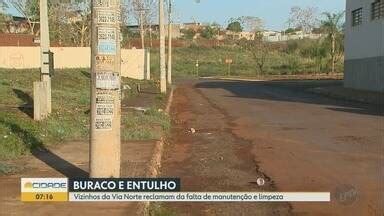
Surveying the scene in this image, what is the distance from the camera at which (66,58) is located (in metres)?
42.1

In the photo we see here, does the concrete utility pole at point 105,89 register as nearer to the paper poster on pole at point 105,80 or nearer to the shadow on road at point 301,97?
the paper poster on pole at point 105,80

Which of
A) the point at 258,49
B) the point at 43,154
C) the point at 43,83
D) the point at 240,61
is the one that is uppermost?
the point at 258,49

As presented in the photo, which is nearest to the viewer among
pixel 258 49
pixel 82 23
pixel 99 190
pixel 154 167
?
pixel 99 190

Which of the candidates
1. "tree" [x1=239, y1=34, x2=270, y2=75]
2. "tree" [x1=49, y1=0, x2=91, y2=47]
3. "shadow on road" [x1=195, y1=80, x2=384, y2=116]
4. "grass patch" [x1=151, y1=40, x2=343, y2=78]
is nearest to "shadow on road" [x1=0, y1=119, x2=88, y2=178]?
"shadow on road" [x1=195, y1=80, x2=384, y2=116]

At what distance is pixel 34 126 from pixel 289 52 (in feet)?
293

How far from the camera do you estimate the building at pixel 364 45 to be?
3334 centimetres

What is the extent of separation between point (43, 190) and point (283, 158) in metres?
5.48

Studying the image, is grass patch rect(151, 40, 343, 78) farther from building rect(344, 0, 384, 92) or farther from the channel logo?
the channel logo

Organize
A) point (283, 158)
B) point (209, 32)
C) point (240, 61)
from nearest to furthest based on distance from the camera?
1. point (283, 158)
2. point (240, 61)
3. point (209, 32)

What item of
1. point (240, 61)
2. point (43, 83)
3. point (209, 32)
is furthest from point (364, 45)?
point (209, 32)

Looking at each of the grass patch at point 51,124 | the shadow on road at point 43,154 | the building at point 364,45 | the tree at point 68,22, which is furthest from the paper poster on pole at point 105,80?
the tree at point 68,22

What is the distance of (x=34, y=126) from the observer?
1328 cm

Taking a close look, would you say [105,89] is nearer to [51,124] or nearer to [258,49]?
[51,124]

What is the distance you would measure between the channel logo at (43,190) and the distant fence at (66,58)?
3257cm
